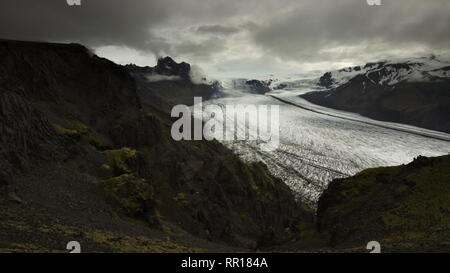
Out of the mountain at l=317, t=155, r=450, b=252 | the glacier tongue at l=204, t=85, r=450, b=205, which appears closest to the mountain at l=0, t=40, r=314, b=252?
the mountain at l=317, t=155, r=450, b=252

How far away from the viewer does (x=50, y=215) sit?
60.3 ft

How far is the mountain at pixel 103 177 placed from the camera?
18688 millimetres

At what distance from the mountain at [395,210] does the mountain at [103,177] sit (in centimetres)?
747

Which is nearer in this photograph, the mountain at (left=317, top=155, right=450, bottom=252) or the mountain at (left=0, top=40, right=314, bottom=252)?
the mountain at (left=0, top=40, right=314, bottom=252)

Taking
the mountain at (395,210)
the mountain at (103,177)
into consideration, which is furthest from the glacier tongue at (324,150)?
the mountain at (395,210)

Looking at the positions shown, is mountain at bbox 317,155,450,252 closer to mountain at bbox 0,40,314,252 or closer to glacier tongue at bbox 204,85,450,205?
mountain at bbox 0,40,314,252

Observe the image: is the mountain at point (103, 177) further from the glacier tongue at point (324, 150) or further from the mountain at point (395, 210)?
the glacier tongue at point (324, 150)

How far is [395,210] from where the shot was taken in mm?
23562

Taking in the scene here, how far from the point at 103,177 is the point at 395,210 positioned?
831 inches

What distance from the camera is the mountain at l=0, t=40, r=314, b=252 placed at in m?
18.7

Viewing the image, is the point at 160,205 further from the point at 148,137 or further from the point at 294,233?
the point at 148,137

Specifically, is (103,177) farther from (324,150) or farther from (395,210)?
(324,150)

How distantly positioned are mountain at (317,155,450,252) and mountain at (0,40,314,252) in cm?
747
